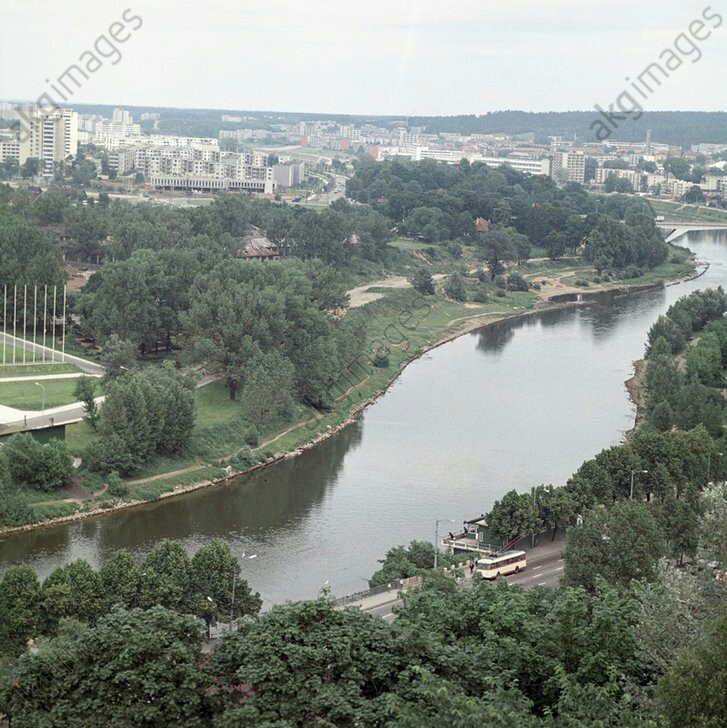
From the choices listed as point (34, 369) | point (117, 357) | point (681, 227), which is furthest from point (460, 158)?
point (117, 357)

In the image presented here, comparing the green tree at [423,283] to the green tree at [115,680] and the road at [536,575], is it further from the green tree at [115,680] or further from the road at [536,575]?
the green tree at [115,680]

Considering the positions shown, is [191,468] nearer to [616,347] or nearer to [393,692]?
[393,692]

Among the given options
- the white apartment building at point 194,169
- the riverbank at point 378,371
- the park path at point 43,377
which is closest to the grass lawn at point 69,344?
the park path at point 43,377

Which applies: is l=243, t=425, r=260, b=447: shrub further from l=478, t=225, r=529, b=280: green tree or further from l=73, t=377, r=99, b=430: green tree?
l=478, t=225, r=529, b=280: green tree

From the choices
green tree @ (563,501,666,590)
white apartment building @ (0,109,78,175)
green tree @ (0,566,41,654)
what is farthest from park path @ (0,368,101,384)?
white apartment building @ (0,109,78,175)

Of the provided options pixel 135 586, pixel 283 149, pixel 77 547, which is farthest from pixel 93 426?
pixel 283 149

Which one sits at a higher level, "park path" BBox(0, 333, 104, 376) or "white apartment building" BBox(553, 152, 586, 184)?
"white apartment building" BBox(553, 152, 586, 184)
